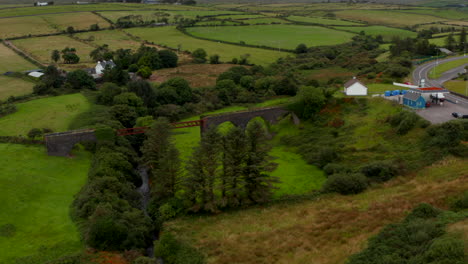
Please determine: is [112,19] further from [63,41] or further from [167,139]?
[167,139]

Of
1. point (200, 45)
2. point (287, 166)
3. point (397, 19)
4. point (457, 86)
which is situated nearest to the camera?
point (287, 166)

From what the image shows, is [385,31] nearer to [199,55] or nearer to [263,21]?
[263,21]

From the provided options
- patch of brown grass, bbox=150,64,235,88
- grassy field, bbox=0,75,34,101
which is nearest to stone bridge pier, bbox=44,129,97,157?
grassy field, bbox=0,75,34,101

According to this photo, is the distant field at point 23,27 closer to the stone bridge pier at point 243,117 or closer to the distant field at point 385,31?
the stone bridge pier at point 243,117

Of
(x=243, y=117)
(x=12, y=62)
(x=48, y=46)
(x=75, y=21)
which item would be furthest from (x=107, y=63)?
(x=75, y=21)

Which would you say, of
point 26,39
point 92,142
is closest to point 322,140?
point 92,142

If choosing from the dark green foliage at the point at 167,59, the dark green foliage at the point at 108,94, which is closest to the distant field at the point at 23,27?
the dark green foliage at the point at 167,59
